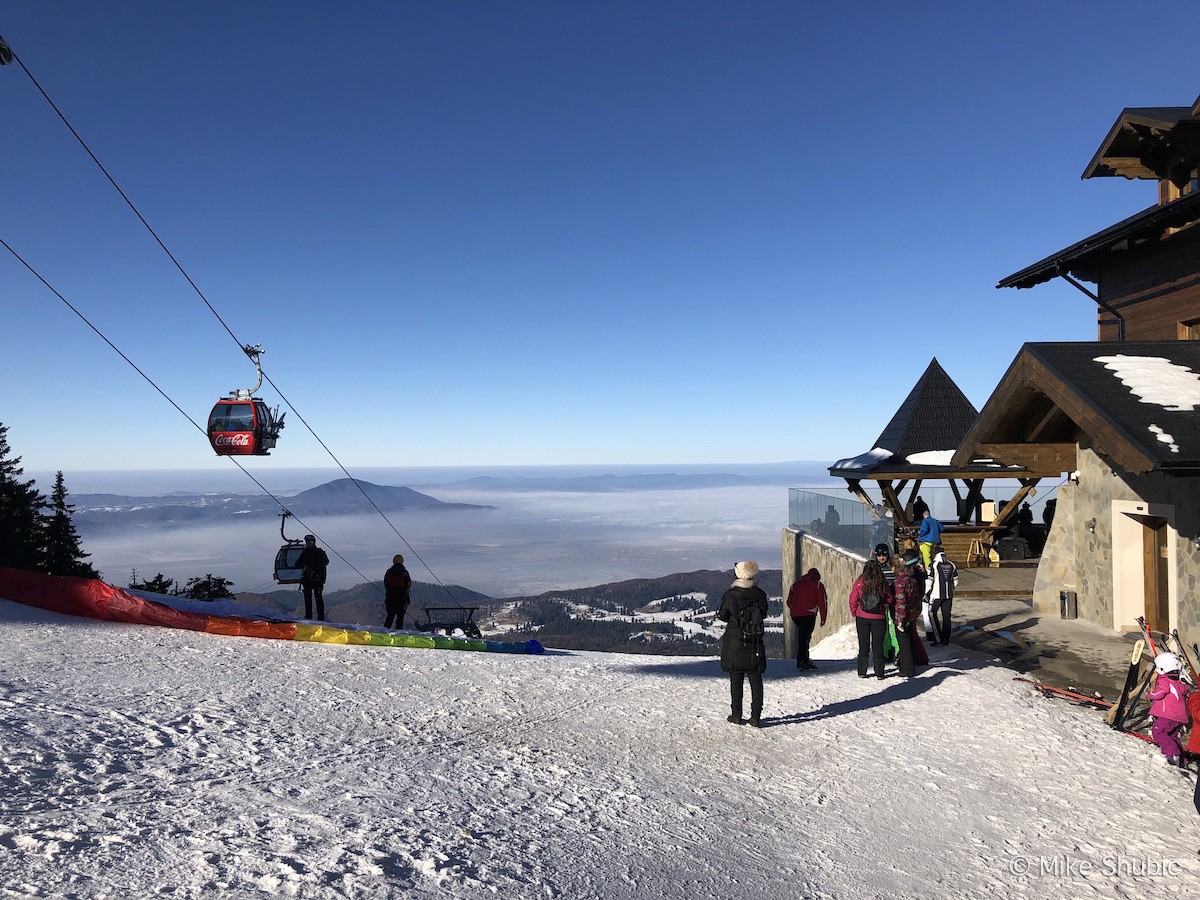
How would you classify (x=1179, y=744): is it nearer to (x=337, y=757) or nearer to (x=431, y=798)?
(x=431, y=798)

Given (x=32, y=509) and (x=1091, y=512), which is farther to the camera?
(x=32, y=509)

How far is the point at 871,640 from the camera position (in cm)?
1109

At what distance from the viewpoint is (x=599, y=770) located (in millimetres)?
6824

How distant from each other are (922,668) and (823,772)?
4879mm

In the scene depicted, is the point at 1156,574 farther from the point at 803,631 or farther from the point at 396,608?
the point at 396,608

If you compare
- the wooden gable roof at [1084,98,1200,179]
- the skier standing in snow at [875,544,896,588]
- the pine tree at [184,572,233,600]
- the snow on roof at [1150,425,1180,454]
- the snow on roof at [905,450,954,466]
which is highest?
the wooden gable roof at [1084,98,1200,179]

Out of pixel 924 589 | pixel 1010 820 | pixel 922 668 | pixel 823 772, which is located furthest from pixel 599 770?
pixel 924 589

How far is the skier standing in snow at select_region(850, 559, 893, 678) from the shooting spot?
35.2 ft

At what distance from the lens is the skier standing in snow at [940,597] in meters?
12.5

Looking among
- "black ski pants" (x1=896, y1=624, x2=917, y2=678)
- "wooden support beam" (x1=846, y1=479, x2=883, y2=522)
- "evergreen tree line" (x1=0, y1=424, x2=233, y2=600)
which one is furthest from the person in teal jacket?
"evergreen tree line" (x1=0, y1=424, x2=233, y2=600)

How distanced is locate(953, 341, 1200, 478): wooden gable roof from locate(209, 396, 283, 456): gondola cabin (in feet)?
54.6

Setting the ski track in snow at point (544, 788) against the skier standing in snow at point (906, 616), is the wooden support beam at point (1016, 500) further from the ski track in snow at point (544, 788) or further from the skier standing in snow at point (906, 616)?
the ski track in snow at point (544, 788)

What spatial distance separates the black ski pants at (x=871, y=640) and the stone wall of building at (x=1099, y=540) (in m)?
4.30

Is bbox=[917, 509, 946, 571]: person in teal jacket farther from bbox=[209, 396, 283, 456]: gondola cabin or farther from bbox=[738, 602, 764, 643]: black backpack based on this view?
bbox=[209, 396, 283, 456]: gondola cabin
